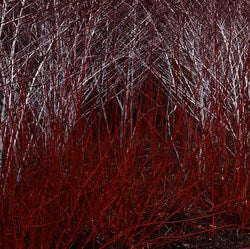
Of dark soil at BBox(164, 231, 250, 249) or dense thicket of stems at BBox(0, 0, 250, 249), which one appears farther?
dark soil at BBox(164, 231, 250, 249)

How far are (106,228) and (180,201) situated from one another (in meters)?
0.71

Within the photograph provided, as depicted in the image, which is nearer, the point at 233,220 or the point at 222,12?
the point at 233,220

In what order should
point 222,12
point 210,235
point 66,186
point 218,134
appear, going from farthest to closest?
point 222,12 < point 218,134 < point 210,235 < point 66,186

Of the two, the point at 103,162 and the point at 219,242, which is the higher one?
the point at 103,162

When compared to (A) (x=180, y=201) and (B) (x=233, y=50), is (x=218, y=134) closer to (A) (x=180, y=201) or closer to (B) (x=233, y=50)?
(A) (x=180, y=201)

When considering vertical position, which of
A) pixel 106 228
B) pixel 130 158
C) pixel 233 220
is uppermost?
pixel 130 158

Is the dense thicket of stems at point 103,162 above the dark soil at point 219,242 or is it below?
above

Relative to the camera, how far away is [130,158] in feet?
12.0

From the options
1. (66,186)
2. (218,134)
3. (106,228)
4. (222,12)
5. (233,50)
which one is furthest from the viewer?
(222,12)

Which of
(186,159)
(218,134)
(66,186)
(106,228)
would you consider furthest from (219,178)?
(66,186)

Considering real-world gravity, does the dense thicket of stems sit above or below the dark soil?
above

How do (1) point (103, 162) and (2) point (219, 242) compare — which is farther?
(2) point (219, 242)

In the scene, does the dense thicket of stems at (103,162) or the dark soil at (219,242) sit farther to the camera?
the dark soil at (219,242)

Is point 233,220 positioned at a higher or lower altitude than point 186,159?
lower
